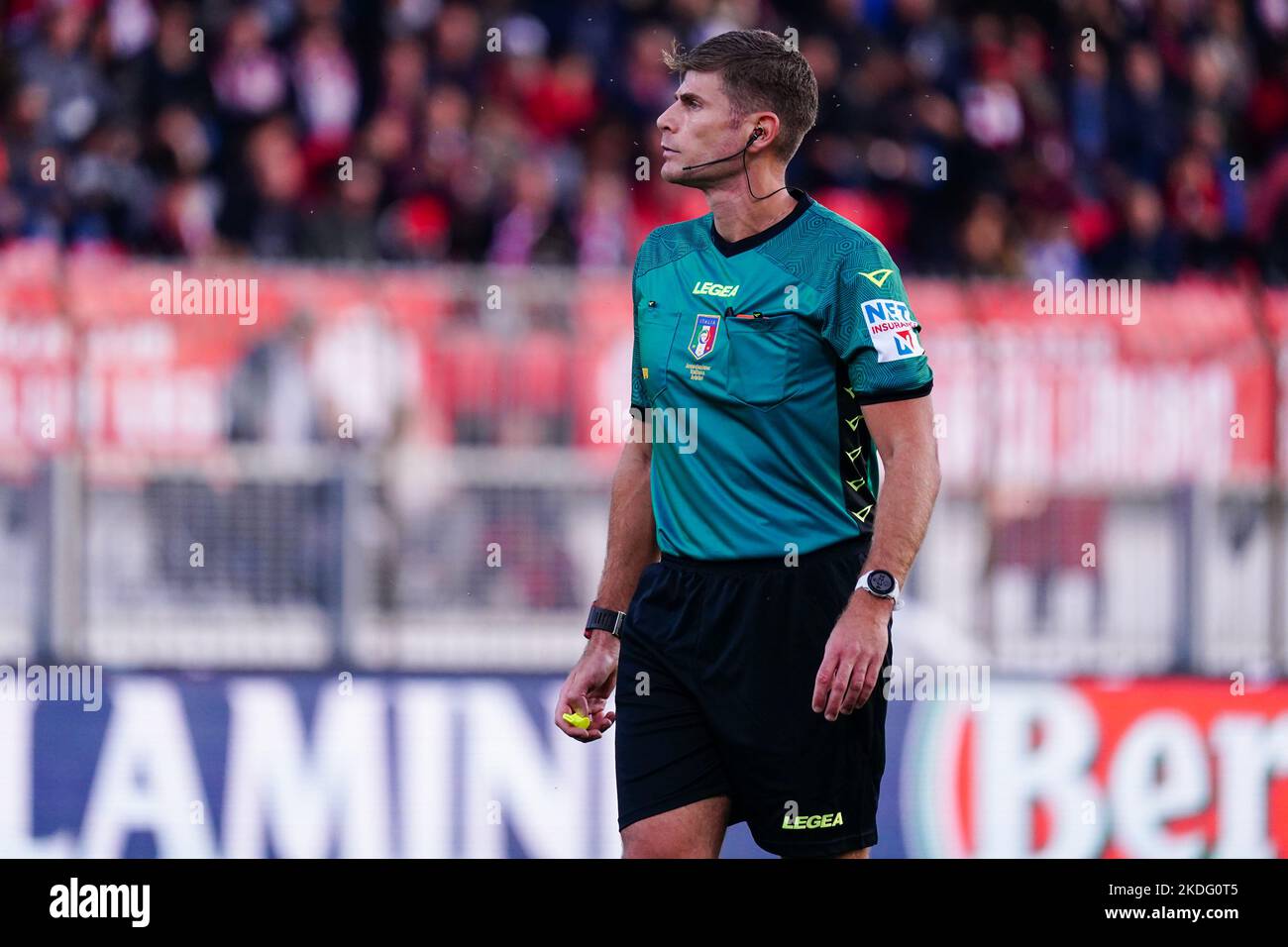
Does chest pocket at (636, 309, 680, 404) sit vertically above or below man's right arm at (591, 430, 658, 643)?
above

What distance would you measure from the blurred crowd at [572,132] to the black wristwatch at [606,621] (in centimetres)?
504

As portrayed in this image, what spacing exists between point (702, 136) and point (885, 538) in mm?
898

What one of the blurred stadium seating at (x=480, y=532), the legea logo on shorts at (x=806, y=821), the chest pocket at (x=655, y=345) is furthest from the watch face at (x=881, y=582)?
the blurred stadium seating at (x=480, y=532)

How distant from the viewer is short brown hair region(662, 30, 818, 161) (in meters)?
4.07

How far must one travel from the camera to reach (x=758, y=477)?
3.98m

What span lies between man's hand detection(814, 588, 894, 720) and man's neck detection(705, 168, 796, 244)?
31.9 inches

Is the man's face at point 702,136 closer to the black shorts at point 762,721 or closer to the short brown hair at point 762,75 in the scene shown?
the short brown hair at point 762,75

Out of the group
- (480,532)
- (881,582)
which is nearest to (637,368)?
(881,582)

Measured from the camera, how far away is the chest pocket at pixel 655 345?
4.06m

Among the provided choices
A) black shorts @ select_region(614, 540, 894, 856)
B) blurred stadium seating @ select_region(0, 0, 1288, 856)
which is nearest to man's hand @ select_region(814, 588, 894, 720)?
black shorts @ select_region(614, 540, 894, 856)

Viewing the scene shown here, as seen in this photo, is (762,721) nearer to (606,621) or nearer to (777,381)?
(606,621)

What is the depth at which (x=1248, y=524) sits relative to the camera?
287 inches

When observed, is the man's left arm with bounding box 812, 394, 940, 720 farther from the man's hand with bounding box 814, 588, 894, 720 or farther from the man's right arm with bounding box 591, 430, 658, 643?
the man's right arm with bounding box 591, 430, 658, 643
